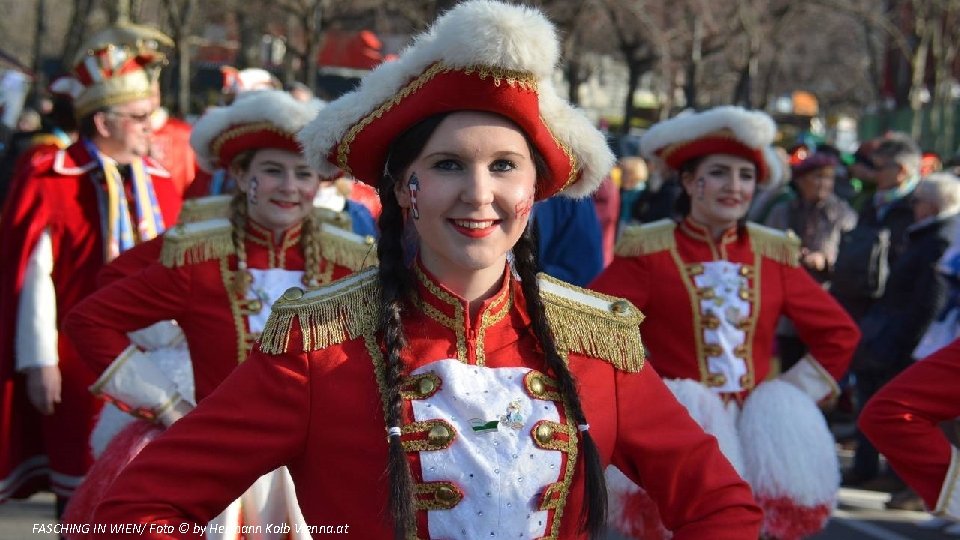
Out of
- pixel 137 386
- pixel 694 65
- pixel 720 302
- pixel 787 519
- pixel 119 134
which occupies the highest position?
pixel 694 65

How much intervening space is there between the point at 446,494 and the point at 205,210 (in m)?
2.51

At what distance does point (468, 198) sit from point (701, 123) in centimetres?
323

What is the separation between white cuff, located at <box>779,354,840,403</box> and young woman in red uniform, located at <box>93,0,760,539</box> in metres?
2.98

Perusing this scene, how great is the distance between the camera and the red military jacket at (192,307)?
170 inches

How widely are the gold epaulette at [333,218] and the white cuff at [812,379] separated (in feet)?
6.53

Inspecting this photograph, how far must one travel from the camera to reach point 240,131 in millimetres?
4574

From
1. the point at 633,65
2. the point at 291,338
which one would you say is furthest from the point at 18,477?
the point at 633,65

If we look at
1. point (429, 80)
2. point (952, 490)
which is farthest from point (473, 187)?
point (952, 490)

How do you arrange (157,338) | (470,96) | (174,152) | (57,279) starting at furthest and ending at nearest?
(174,152)
(57,279)
(157,338)
(470,96)

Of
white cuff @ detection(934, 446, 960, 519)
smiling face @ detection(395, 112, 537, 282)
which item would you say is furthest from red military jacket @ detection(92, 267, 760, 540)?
white cuff @ detection(934, 446, 960, 519)

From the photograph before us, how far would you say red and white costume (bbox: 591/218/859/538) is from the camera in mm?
5203

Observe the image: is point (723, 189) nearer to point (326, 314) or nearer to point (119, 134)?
point (119, 134)

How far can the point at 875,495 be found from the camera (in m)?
8.49

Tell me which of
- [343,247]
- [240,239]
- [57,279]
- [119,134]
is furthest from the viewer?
[119,134]
